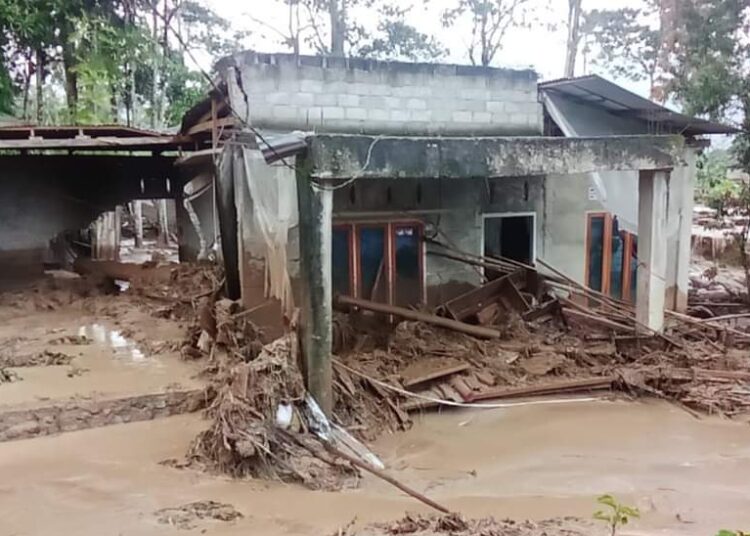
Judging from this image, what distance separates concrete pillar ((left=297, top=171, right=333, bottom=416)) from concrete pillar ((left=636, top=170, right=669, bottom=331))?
15.5ft

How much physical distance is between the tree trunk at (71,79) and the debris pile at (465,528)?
566 inches

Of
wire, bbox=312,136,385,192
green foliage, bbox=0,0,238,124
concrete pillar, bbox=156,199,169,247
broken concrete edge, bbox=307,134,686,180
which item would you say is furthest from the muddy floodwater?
concrete pillar, bbox=156,199,169,247

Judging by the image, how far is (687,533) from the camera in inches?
193

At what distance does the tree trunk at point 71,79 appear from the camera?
1630cm

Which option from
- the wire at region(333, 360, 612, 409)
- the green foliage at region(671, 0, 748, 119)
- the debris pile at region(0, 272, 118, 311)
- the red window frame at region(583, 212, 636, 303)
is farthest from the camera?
the green foliage at region(671, 0, 748, 119)

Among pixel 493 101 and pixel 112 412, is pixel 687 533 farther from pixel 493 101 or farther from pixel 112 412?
pixel 493 101

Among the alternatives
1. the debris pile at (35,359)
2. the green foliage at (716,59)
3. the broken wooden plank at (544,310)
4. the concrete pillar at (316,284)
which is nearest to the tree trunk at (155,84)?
the debris pile at (35,359)

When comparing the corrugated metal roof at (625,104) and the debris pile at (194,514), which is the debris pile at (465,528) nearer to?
the debris pile at (194,514)

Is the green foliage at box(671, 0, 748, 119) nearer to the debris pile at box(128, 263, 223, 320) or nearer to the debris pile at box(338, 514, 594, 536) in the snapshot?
the debris pile at box(128, 263, 223, 320)

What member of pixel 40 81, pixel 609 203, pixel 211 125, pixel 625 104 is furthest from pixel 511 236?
pixel 40 81

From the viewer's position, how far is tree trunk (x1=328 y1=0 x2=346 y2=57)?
20938 millimetres

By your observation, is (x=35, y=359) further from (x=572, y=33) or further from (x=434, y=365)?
(x=572, y=33)

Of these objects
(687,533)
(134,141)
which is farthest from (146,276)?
(687,533)

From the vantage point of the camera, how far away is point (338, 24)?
68.8 feet
